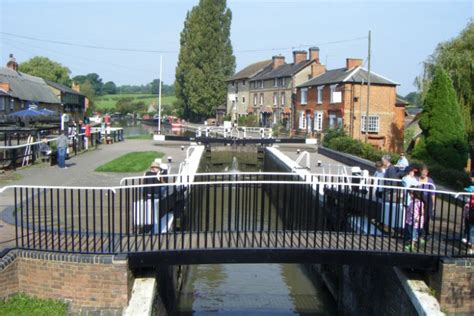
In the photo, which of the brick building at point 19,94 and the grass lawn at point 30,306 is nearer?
the grass lawn at point 30,306

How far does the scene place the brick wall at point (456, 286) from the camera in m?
7.66

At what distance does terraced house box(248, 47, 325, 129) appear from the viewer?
59.3 meters

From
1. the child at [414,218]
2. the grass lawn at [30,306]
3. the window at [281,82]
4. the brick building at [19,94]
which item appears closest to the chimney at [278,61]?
the window at [281,82]

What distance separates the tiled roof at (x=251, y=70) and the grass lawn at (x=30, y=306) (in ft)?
221

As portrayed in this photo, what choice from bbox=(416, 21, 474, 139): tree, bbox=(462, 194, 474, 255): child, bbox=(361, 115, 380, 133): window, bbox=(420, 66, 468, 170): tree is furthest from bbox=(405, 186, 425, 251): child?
bbox=(361, 115, 380, 133): window

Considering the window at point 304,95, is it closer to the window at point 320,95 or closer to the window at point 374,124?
the window at point 320,95

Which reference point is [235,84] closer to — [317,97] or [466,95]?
[317,97]

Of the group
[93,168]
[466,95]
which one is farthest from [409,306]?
[466,95]

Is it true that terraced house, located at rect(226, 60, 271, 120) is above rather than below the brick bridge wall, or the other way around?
above

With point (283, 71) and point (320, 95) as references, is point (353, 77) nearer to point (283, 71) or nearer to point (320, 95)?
point (320, 95)

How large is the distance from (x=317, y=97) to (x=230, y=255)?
44493 mm

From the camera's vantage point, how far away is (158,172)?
9.87 meters

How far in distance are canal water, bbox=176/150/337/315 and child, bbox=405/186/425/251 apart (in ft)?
10.2

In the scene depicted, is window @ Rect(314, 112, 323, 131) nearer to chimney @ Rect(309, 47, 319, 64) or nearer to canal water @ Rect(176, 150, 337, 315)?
chimney @ Rect(309, 47, 319, 64)
